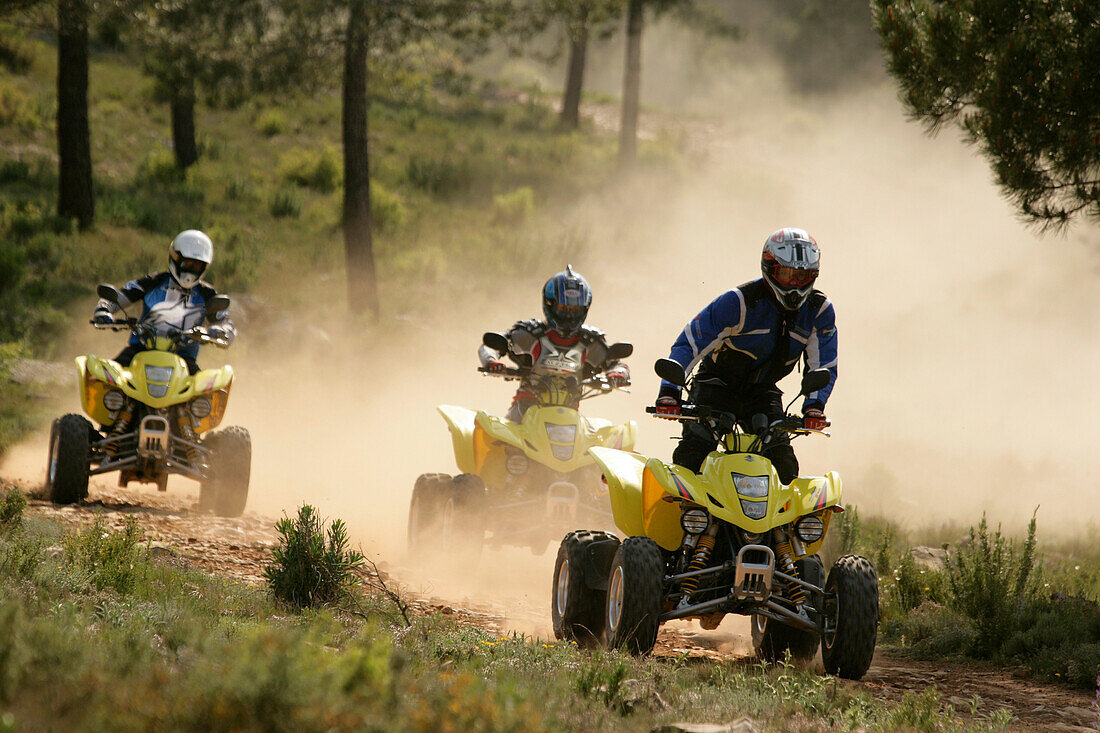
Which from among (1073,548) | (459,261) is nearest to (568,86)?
(459,261)

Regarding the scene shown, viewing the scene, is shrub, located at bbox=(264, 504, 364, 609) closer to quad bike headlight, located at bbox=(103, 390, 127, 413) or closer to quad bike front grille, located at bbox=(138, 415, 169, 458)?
quad bike front grille, located at bbox=(138, 415, 169, 458)

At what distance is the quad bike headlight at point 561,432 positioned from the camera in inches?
403

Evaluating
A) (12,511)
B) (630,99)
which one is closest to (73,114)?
(12,511)

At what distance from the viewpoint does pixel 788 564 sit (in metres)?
6.79

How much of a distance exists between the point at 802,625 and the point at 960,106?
5847 mm

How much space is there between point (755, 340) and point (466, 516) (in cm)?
356

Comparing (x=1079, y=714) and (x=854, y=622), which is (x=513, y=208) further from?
(x=1079, y=714)

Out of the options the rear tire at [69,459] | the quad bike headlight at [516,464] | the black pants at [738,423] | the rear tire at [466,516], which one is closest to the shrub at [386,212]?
the rear tire at [69,459]

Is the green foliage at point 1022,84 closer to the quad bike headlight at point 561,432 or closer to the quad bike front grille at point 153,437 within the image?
the quad bike headlight at point 561,432

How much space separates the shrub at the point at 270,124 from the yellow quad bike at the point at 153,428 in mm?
20457

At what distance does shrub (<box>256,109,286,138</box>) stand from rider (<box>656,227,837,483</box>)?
2548cm

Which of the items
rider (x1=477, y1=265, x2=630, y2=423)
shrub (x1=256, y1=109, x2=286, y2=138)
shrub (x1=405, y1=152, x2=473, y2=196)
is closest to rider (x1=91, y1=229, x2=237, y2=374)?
rider (x1=477, y1=265, x2=630, y2=423)

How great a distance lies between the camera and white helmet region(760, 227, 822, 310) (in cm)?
708

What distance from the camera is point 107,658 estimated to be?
4559mm
